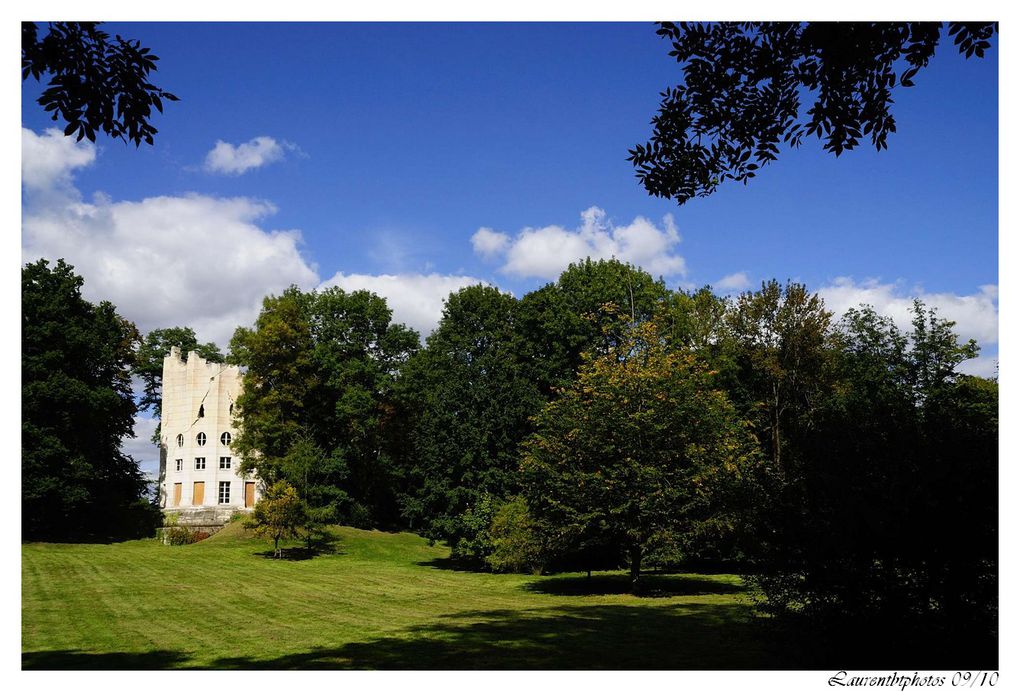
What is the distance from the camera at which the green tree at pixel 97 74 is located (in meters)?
7.58

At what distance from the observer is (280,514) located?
34.3 m

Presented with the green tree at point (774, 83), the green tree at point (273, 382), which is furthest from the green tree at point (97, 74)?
the green tree at point (273, 382)

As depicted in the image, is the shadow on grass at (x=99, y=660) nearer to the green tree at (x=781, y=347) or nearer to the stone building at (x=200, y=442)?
the green tree at (x=781, y=347)

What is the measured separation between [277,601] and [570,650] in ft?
34.9

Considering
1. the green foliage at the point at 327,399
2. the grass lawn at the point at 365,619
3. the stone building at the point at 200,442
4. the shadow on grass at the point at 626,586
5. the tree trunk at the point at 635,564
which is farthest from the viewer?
the stone building at the point at 200,442

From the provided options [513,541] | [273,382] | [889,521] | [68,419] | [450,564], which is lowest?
[450,564]

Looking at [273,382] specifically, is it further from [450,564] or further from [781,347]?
[781,347]

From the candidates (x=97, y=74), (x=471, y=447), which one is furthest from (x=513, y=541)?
(x=97, y=74)

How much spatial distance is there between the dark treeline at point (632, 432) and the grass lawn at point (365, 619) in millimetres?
1548

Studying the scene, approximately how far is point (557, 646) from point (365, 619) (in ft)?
17.8

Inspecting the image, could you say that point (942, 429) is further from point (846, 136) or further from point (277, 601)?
point (277, 601)

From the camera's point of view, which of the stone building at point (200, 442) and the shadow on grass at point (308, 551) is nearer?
the shadow on grass at point (308, 551)

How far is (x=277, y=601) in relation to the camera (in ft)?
64.7
